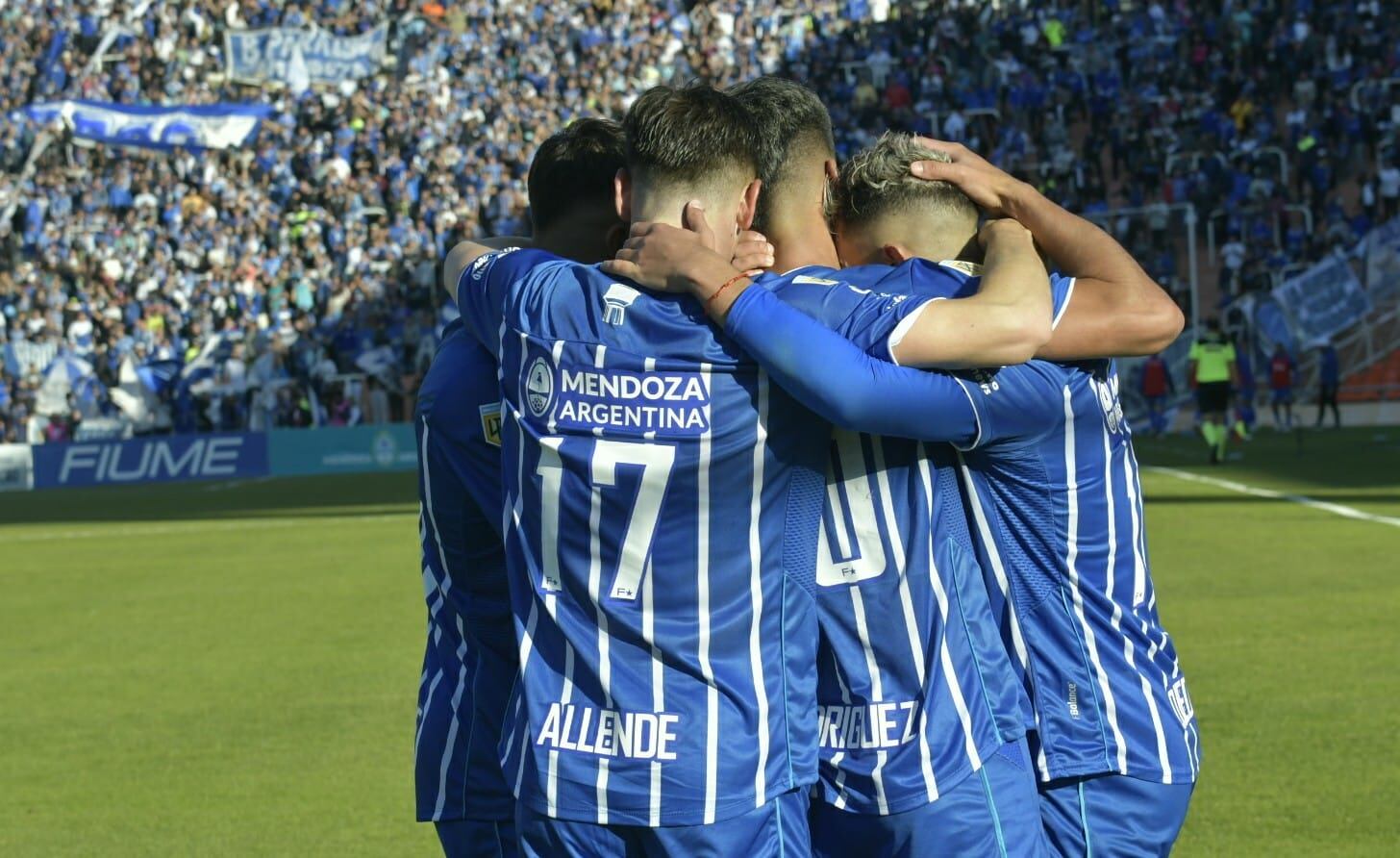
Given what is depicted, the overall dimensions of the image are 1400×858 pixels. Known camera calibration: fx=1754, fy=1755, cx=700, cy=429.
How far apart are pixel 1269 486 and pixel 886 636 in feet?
61.2

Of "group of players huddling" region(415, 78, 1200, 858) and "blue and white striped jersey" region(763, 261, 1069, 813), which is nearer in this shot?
"group of players huddling" region(415, 78, 1200, 858)

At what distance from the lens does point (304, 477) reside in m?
34.0

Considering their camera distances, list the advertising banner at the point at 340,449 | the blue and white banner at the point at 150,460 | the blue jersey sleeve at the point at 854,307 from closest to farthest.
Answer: the blue jersey sleeve at the point at 854,307 < the advertising banner at the point at 340,449 < the blue and white banner at the point at 150,460

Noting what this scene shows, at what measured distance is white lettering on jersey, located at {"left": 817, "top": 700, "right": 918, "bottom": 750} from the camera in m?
3.17

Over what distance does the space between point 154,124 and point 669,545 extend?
149 feet

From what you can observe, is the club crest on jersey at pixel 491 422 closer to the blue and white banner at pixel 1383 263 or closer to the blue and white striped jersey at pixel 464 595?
the blue and white striped jersey at pixel 464 595

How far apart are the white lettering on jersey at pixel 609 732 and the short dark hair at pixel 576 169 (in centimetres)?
107

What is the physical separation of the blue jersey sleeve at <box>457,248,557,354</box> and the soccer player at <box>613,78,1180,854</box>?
38cm

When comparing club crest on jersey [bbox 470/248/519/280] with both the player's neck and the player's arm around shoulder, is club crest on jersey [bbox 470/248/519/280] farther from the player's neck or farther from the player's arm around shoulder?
the player's arm around shoulder

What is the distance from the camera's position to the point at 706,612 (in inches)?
120

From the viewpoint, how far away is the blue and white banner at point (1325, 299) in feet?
104

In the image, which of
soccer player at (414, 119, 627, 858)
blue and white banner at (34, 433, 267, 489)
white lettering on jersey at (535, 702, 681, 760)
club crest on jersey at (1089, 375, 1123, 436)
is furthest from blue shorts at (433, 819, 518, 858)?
blue and white banner at (34, 433, 267, 489)

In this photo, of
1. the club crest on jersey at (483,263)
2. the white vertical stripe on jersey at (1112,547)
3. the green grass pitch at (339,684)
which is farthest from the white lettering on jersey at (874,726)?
the green grass pitch at (339,684)

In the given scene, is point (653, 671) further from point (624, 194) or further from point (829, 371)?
point (624, 194)
